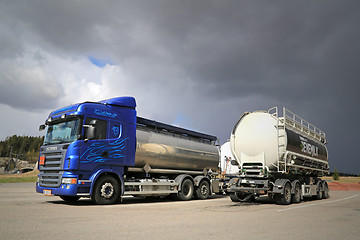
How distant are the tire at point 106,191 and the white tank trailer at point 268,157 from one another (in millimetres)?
4966

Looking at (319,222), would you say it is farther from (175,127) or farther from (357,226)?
(175,127)

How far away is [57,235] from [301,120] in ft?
47.8

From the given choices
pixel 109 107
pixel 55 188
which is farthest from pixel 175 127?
pixel 55 188

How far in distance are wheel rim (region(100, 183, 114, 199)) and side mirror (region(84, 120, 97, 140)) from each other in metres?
1.86

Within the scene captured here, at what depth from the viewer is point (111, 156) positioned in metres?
11.3

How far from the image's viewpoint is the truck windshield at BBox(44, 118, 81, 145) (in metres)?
10.5

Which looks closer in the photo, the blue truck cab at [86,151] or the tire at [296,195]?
the blue truck cab at [86,151]

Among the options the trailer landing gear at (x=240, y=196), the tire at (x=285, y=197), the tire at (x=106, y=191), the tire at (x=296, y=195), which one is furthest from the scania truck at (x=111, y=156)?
the tire at (x=296, y=195)

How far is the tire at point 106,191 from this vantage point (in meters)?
10.7

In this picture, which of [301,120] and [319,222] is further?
[301,120]

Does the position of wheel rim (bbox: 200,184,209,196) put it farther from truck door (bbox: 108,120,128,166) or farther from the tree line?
the tree line

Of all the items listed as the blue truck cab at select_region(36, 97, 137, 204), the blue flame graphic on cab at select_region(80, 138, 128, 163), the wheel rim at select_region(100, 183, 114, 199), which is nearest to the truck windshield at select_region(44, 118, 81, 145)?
the blue truck cab at select_region(36, 97, 137, 204)

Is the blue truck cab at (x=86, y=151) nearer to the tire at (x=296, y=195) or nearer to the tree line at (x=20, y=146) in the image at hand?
A: the tire at (x=296, y=195)

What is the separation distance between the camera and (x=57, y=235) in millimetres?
5285
